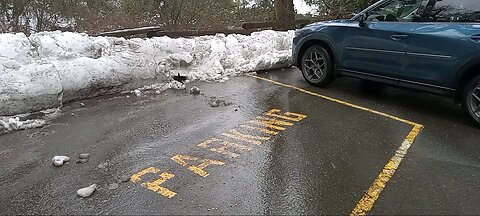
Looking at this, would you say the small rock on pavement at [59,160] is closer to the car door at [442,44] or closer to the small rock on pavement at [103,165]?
the small rock on pavement at [103,165]

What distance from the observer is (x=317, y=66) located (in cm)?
723

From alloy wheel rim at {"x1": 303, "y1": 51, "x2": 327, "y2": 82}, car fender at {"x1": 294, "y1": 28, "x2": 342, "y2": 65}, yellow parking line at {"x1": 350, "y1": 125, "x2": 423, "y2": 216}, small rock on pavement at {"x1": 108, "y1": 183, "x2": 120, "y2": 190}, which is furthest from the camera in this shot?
alloy wheel rim at {"x1": 303, "y1": 51, "x2": 327, "y2": 82}

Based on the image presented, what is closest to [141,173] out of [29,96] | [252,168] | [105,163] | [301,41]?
[105,163]

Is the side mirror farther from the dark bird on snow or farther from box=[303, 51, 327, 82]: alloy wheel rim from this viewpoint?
the dark bird on snow

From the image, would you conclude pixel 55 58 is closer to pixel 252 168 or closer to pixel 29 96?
pixel 29 96

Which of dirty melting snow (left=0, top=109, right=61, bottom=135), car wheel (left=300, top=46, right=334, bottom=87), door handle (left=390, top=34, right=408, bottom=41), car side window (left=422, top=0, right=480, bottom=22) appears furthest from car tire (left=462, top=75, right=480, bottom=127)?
dirty melting snow (left=0, top=109, right=61, bottom=135)

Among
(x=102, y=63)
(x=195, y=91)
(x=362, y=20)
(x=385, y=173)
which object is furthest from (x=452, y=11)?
(x=102, y=63)

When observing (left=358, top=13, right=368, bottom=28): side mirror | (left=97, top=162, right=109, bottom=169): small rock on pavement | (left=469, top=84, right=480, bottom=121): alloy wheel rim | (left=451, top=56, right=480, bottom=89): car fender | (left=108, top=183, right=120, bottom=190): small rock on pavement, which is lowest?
(left=108, top=183, right=120, bottom=190): small rock on pavement

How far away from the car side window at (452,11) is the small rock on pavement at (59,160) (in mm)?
4964

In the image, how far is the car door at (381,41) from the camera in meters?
5.76

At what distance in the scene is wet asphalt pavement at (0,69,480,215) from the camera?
10.8 ft

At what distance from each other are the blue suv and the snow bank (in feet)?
7.59

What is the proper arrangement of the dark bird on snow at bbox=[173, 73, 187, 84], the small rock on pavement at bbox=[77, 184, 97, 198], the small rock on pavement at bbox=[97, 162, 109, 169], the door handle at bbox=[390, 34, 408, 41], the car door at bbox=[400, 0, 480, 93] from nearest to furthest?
the small rock on pavement at bbox=[77, 184, 97, 198] < the small rock on pavement at bbox=[97, 162, 109, 169] < the car door at bbox=[400, 0, 480, 93] < the door handle at bbox=[390, 34, 408, 41] < the dark bird on snow at bbox=[173, 73, 187, 84]

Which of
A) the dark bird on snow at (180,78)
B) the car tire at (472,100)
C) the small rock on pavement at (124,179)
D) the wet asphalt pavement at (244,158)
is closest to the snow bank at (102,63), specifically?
the dark bird on snow at (180,78)
